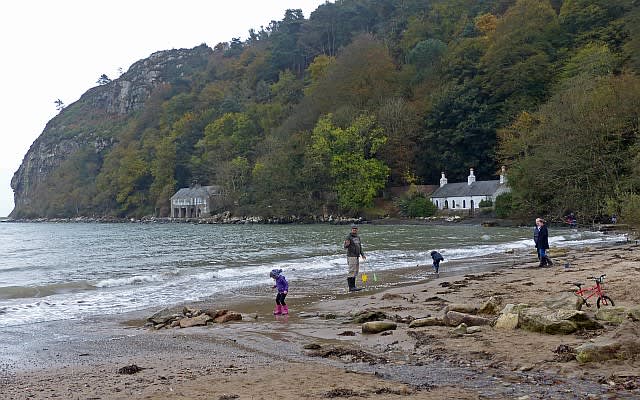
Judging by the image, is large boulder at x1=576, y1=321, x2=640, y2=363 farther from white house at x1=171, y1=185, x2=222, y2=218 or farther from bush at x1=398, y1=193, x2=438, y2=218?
white house at x1=171, y1=185, x2=222, y2=218

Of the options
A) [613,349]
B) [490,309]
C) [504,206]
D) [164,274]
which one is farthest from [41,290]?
[504,206]

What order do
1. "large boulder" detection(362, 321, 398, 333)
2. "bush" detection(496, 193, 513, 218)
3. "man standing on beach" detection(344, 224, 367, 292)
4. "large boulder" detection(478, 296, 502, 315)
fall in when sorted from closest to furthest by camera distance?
1. "large boulder" detection(362, 321, 398, 333)
2. "large boulder" detection(478, 296, 502, 315)
3. "man standing on beach" detection(344, 224, 367, 292)
4. "bush" detection(496, 193, 513, 218)

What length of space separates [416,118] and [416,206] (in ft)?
57.2

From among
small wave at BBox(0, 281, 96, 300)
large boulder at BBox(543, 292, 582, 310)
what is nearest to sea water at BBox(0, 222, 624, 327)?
small wave at BBox(0, 281, 96, 300)

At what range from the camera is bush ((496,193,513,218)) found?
6364cm

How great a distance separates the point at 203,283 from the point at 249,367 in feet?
44.3

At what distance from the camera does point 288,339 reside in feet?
34.0

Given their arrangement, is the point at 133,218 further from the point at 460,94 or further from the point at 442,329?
the point at 442,329

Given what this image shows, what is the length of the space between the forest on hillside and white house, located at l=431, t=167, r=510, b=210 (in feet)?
16.4

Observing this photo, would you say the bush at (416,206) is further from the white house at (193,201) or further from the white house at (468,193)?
the white house at (193,201)

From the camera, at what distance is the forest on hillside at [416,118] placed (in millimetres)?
51938

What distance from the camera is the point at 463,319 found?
10.1 meters

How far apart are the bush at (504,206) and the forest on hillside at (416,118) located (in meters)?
1.08

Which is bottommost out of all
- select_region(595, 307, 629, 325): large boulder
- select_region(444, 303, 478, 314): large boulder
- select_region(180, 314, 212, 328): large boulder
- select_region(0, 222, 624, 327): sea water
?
select_region(0, 222, 624, 327): sea water
